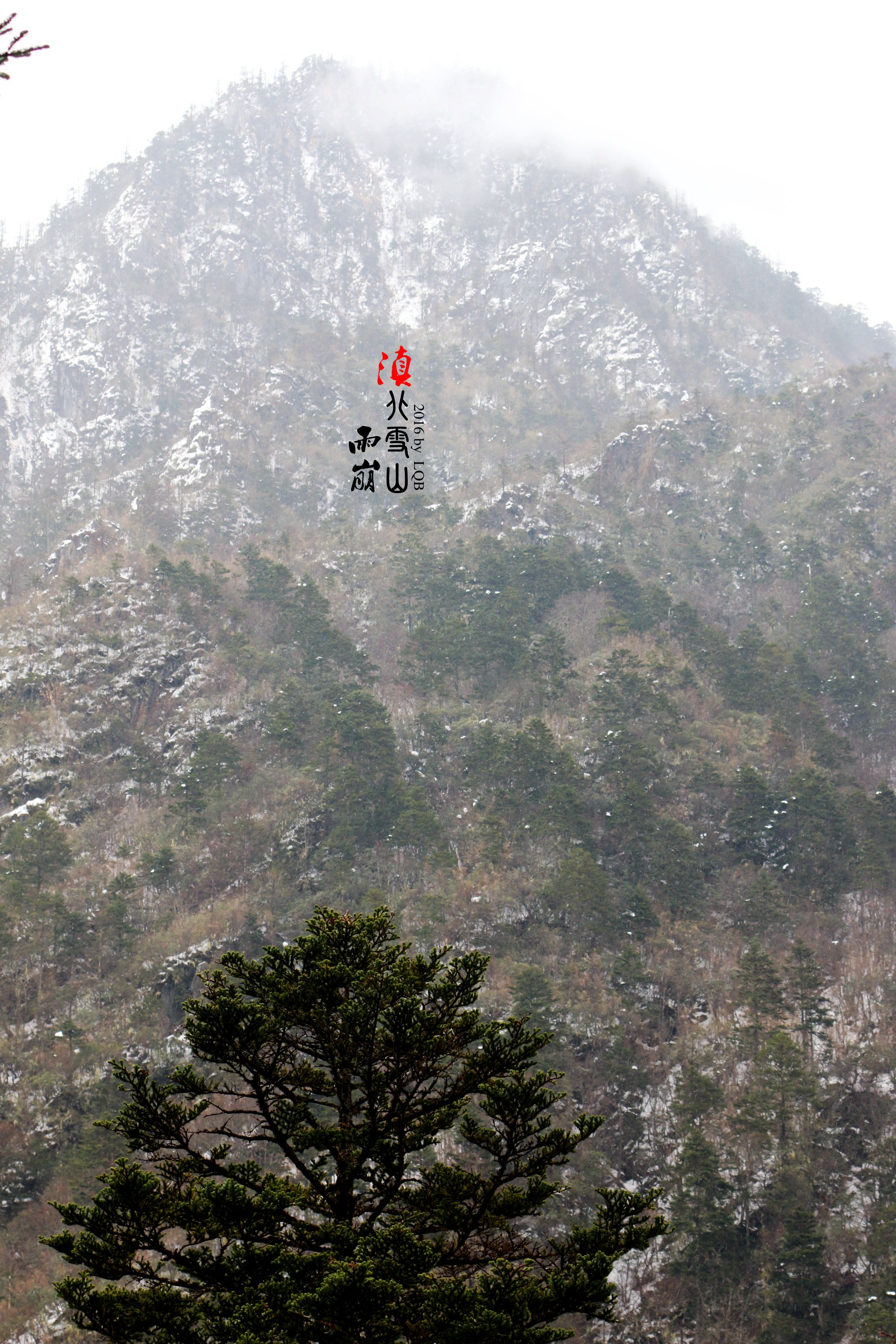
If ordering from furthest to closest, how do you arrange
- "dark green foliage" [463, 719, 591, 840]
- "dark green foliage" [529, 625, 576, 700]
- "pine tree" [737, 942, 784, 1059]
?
"dark green foliage" [529, 625, 576, 700]
"dark green foliage" [463, 719, 591, 840]
"pine tree" [737, 942, 784, 1059]

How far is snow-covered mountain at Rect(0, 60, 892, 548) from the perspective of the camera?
297ft

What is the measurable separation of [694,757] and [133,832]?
2933 cm

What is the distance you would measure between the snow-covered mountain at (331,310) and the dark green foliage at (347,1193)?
2813 inches

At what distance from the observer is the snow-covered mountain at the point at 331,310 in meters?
90.4

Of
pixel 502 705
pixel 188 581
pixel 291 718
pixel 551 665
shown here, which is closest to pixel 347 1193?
pixel 291 718

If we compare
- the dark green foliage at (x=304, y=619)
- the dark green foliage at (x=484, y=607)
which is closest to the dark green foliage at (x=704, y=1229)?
the dark green foliage at (x=484, y=607)

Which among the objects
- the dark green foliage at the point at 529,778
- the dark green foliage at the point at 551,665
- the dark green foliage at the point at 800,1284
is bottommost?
the dark green foliage at the point at 800,1284

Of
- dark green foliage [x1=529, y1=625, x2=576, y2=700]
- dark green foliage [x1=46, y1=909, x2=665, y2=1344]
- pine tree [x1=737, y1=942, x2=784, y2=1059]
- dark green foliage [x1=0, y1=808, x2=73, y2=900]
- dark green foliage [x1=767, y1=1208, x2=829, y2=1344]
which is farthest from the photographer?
dark green foliage [x1=529, y1=625, x2=576, y2=700]

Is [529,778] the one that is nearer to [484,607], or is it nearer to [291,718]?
[291,718]

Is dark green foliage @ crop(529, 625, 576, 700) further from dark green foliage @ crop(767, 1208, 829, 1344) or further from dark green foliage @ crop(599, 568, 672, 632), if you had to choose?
dark green foliage @ crop(767, 1208, 829, 1344)

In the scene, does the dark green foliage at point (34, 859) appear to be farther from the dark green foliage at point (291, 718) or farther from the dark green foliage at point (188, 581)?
the dark green foliage at point (188, 581)

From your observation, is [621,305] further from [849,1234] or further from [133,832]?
[849,1234]

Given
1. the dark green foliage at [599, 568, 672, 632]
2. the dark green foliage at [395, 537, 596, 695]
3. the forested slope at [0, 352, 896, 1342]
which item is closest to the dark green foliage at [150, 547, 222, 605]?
the forested slope at [0, 352, 896, 1342]

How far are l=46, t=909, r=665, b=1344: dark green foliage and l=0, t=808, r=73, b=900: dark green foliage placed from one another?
30231 mm
